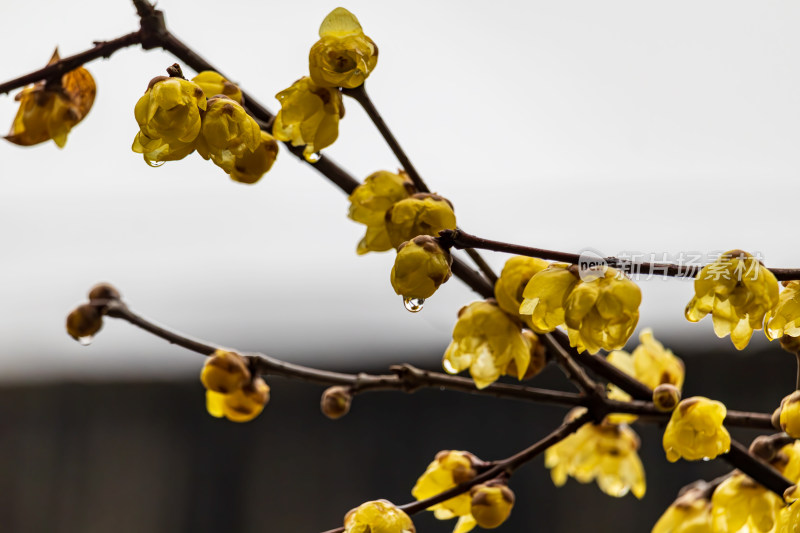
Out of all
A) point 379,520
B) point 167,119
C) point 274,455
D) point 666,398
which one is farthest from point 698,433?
point 274,455

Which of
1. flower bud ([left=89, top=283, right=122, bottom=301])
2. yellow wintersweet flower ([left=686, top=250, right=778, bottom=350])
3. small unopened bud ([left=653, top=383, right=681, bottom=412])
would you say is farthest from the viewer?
flower bud ([left=89, top=283, right=122, bottom=301])

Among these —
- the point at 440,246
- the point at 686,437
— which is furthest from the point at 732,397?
the point at 440,246

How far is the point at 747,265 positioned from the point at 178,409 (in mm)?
1422

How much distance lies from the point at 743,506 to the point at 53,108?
14.9 inches

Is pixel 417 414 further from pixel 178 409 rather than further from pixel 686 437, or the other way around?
pixel 686 437

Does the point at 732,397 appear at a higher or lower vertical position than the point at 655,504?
higher

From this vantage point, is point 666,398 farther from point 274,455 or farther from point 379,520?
point 274,455

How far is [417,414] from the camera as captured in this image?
4.82 feet

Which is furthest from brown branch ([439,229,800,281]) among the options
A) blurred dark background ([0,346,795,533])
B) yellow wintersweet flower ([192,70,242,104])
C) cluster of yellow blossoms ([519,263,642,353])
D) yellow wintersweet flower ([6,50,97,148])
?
blurred dark background ([0,346,795,533])

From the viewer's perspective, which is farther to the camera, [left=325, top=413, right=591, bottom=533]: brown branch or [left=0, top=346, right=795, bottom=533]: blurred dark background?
[left=0, top=346, right=795, bottom=533]: blurred dark background

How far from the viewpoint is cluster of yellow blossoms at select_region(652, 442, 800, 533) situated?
0.39 m

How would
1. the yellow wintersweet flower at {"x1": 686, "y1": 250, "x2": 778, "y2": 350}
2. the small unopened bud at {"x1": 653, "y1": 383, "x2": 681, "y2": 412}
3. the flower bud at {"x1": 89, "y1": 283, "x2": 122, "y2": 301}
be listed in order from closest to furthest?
the yellow wintersweet flower at {"x1": 686, "y1": 250, "x2": 778, "y2": 350}, the small unopened bud at {"x1": 653, "y1": 383, "x2": 681, "y2": 412}, the flower bud at {"x1": 89, "y1": 283, "x2": 122, "y2": 301}

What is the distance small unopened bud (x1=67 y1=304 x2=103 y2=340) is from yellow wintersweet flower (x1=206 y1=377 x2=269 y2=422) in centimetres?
7

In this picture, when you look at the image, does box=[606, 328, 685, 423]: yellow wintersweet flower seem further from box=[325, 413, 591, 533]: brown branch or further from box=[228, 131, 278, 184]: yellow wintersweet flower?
box=[228, 131, 278, 184]: yellow wintersweet flower
